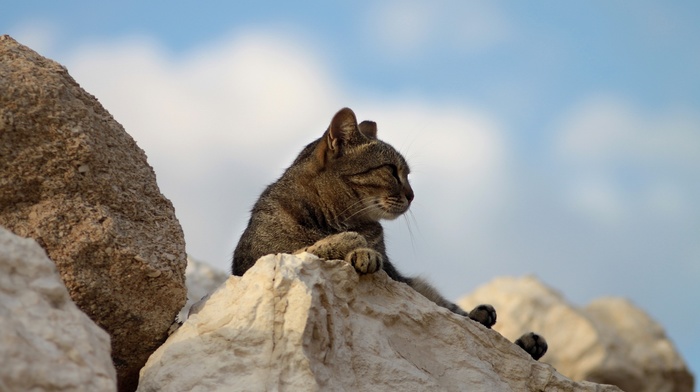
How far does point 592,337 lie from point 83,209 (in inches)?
419

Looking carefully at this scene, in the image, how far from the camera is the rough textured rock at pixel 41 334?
3.60m

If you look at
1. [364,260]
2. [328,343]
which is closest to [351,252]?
[364,260]

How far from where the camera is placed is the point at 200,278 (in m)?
12.7

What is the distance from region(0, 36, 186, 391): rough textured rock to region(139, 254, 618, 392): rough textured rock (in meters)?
0.29

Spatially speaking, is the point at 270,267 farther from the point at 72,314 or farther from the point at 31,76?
the point at 31,76

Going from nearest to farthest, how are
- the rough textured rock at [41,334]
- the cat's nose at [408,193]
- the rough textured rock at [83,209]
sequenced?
the rough textured rock at [41,334], the rough textured rock at [83,209], the cat's nose at [408,193]

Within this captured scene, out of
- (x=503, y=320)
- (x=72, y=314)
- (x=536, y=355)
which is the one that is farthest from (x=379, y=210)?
(x=503, y=320)

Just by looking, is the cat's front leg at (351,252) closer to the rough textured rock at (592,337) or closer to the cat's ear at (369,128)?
the cat's ear at (369,128)

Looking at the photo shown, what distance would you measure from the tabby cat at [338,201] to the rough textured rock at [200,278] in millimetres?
4265

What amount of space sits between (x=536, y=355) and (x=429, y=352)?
1346mm

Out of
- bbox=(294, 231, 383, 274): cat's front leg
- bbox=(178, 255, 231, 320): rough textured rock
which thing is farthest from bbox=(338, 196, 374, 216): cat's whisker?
bbox=(178, 255, 231, 320): rough textured rock

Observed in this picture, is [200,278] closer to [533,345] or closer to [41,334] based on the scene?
[533,345]

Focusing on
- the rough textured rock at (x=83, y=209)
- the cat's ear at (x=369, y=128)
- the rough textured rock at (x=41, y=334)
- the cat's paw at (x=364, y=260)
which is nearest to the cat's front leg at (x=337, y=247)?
the cat's paw at (x=364, y=260)

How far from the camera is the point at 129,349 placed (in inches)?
211
